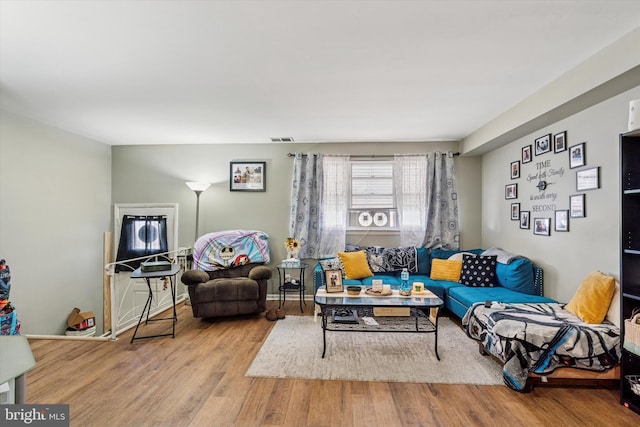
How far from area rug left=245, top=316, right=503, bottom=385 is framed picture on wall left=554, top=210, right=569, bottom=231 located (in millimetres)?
1506

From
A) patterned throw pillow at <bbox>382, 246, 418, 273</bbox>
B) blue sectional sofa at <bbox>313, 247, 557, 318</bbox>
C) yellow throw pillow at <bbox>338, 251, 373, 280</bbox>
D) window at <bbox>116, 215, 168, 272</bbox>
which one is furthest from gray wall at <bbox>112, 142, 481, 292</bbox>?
blue sectional sofa at <bbox>313, 247, 557, 318</bbox>

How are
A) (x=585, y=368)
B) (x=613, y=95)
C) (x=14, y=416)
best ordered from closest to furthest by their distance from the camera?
(x=14, y=416) → (x=585, y=368) → (x=613, y=95)

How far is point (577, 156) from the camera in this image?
3.10 m

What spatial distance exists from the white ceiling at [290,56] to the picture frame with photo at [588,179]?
3.02 feet

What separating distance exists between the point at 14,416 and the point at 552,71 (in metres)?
3.83

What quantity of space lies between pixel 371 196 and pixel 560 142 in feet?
8.23

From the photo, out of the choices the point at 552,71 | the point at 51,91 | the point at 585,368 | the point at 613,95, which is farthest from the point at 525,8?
the point at 51,91

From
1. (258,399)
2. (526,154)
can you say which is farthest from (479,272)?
(258,399)

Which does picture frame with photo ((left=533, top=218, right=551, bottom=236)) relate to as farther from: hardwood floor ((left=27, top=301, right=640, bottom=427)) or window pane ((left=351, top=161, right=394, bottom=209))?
window pane ((left=351, top=161, right=394, bottom=209))

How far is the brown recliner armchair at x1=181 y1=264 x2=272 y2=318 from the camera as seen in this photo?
3955mm

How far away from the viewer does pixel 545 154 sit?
358 centimetres

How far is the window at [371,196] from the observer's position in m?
5.10

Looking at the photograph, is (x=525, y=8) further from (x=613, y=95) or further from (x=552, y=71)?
(x=613, y=95)

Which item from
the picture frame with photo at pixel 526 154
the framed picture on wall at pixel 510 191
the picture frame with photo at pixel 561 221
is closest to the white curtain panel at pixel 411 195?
the framed picture on wall at pixel 510 191
